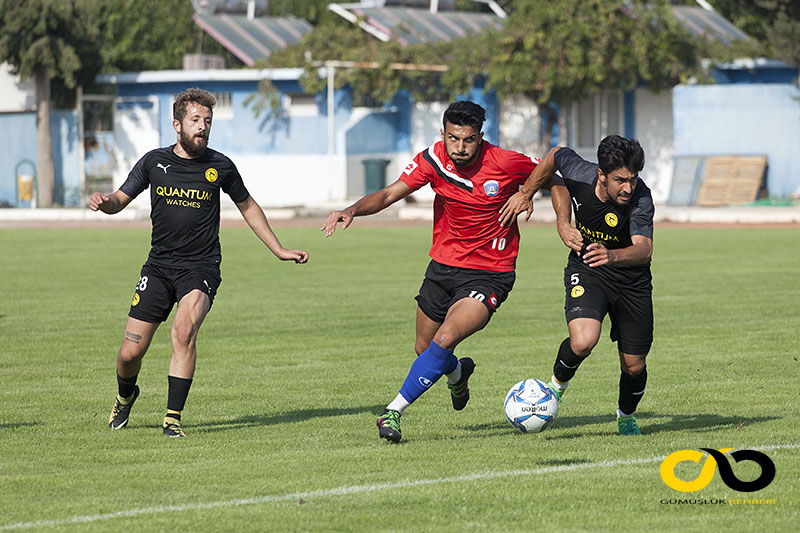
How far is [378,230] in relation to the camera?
1190 inches

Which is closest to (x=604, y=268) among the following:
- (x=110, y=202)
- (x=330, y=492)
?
(x=330, y=492)

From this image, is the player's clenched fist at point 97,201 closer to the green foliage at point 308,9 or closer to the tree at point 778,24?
the tree at point 778,24

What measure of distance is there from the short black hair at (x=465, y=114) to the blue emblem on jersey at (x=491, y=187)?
0.42 m

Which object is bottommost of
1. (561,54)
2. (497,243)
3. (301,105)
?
(497,243)

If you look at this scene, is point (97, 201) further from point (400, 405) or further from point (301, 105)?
point (301, 105)

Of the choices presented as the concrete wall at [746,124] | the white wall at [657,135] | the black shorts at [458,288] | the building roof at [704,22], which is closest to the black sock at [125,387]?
the black shorts at [458,288]

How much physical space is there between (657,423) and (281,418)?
8.42ft

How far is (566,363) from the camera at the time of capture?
8.26 m

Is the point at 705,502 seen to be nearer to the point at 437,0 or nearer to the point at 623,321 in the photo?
the point at 623,321

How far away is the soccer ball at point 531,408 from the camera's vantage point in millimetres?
7910

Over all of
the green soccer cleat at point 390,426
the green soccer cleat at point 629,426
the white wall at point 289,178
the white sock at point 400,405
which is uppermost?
the white sock at point 400,405

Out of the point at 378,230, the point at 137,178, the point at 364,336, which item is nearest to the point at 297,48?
the point at 378,230

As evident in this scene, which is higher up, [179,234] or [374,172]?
[179,234]

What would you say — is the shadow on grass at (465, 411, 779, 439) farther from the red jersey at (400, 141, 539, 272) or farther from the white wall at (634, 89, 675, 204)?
the white wall at (634, 89, 675, 204)
